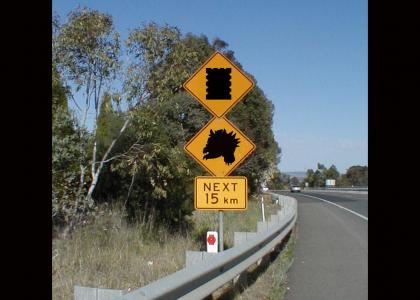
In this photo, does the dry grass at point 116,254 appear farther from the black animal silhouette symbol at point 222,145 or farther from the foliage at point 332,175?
the foliage at point 332,175

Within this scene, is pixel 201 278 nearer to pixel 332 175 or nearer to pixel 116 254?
pixel 116 254

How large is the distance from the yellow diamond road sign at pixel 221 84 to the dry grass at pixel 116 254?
2.44 meters

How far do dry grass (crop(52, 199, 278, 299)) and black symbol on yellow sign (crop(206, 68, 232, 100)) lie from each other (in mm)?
2518

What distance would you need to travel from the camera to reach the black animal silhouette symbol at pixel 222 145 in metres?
8.88

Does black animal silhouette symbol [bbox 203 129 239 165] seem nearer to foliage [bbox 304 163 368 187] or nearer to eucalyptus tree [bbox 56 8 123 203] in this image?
eucalyptus tree [bbox 56 8 123 203]

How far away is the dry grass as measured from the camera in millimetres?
7746

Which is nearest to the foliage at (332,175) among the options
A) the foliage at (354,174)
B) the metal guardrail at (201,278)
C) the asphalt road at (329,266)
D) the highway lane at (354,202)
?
the foliage at (354,174)

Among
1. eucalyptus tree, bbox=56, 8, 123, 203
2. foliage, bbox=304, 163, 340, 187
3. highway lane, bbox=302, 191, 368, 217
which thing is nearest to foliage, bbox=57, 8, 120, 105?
eucalyptus tree, bbox=56, 8, 123, 203

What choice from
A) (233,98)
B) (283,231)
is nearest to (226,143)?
(233,98)

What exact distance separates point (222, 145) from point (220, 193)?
2.35 feet

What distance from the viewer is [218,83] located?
9047 millimetres

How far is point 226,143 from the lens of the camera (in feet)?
29.3
